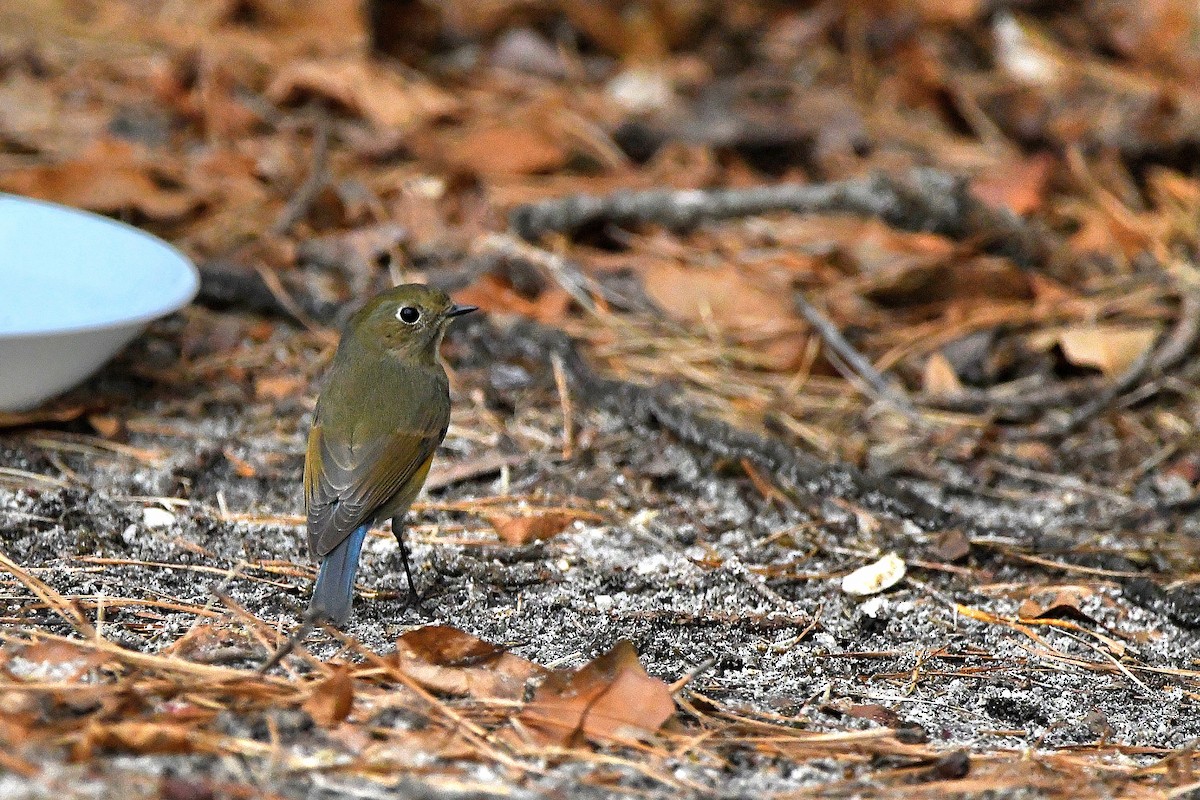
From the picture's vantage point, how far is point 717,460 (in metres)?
4.31

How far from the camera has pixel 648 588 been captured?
3594 millimetres

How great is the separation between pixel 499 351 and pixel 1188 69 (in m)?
4.69

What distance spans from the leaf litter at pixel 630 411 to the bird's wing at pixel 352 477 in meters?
0.20

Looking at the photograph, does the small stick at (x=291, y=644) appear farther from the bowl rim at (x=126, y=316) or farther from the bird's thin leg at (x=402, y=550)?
the bowl rim at (x=126, y=316)

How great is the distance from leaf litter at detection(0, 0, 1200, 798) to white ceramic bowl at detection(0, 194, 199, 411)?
0.23 meters

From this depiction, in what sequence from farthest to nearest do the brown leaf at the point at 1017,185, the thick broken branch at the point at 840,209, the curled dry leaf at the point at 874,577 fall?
the brown leaf at the point at 1017,185 < the thick broken branch at the point at 840,209 < the curled dry leaf at the point at 874,577

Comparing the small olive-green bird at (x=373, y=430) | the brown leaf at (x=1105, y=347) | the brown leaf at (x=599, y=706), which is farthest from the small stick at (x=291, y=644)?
the brown leaf at (x=1105, y=347)

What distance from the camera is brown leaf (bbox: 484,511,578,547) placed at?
12.7ft

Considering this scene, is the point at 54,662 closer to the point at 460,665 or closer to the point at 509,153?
the point at 460,665

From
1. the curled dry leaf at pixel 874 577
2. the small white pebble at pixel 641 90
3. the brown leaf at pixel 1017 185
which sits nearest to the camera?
the curled dry leaf at pixel 874 577

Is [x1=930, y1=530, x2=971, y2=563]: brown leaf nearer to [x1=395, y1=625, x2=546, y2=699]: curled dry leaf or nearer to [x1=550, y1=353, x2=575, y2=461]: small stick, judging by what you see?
[x1=550, y1=353, x2=575, y2=461]: small stick

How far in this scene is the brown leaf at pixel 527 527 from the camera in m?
3.86

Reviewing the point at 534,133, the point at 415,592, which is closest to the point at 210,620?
the point at 415,592

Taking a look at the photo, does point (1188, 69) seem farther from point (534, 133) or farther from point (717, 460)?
point (717, 460)
